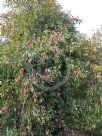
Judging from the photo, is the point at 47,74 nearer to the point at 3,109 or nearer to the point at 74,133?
the point at 3,109

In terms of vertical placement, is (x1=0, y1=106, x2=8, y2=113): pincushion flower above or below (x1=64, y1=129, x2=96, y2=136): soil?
above

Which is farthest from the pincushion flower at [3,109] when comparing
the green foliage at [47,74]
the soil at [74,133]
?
the soil at [74,133]

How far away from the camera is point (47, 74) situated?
301 inches

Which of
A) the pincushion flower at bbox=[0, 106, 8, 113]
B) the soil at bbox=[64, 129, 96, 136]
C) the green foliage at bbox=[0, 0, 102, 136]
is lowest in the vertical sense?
the soil at bbox=[64, 129, 96, 136]

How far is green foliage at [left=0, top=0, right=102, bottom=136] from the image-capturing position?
25.3 ft

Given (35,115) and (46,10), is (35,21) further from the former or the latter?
(35,115)

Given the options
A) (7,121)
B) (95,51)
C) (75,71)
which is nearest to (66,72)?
(75,71)

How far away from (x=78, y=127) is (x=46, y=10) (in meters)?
2.81

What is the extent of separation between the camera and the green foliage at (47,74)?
25.3ft

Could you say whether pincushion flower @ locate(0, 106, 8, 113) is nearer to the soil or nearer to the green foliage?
the green foliage

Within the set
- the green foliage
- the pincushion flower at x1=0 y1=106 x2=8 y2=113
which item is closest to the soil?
the green foliage

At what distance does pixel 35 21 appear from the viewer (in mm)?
8633

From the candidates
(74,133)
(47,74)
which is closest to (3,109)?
(47,74)

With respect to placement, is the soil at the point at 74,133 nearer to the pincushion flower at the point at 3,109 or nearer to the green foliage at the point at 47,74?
the green foliage at the point at 47,74
